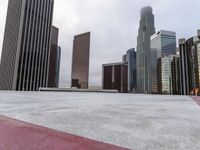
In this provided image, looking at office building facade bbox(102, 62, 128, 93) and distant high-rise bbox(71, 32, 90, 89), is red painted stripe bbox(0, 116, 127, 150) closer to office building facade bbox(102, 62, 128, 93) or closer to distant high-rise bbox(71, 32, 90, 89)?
distant high-rise bbox(71, 32, 90, 89)

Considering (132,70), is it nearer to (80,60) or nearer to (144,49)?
(144,49)

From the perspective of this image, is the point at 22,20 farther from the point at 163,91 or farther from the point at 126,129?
the point at 163,91

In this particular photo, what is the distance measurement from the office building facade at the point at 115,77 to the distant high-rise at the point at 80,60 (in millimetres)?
13818

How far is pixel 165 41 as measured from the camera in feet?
405

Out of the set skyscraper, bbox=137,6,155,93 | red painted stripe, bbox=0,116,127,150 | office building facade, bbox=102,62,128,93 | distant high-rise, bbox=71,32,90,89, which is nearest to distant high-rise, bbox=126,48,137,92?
skyscraper, bbox=137,6,155,93

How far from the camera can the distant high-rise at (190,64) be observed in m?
49.7

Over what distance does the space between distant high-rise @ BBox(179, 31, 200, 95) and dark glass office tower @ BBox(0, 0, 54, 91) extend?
51.4 meters

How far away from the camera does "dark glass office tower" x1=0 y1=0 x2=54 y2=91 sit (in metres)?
57.1

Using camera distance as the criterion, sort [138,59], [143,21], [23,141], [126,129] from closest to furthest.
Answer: [23,141] → [126,129] → [138,59] → [143,21]

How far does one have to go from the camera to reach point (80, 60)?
119875mm

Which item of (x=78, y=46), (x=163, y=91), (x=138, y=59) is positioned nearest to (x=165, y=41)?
(x=138, y=59)

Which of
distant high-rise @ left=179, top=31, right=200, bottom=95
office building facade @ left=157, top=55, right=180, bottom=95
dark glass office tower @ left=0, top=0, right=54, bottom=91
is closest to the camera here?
distant high-rise @ left=179, top=31, right=200, bottom=95

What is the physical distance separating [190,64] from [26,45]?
57.9 m

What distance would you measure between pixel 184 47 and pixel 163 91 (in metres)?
32.9
